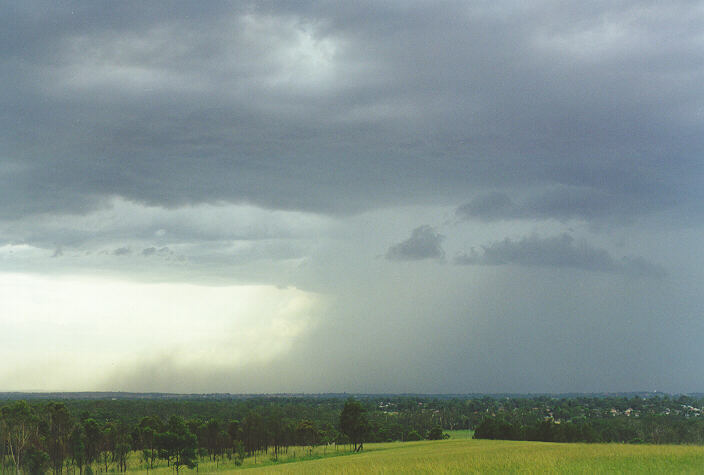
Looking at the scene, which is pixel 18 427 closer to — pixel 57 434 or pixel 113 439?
pixel 57 434

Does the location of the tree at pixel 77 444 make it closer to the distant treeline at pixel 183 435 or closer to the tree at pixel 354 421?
the distant treeline at pixel 183 435

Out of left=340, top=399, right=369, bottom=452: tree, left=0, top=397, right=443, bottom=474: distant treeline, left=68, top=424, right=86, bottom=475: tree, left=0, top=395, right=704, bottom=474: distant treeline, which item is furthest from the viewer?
left=68, top=424, right=86, bottom=475: tree

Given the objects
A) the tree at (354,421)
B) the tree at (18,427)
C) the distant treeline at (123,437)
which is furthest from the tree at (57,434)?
the tree at (354,421)

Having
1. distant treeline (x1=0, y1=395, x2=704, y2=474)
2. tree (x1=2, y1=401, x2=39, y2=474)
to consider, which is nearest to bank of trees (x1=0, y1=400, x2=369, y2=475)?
tree (x1=2, y1=401, x2=39, y2=474)

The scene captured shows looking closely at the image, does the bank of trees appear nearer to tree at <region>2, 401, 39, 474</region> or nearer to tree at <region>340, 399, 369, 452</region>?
tree at <region>2, 401, 39, 474</region>

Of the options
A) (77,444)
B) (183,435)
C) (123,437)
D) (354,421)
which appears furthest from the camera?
(123,437)

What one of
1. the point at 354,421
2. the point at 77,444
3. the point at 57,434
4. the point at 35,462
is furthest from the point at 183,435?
the point at 354,421

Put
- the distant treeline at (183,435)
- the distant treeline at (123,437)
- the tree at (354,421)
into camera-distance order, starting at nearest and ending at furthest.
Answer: the distant treeline at (123,437)
the distant treeline at (183,435)
the tree at (354,421)

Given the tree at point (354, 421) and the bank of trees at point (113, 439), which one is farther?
the tree at point (354, 421)

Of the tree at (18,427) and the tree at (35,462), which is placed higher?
the tree at (18,427)

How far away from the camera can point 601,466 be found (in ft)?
104

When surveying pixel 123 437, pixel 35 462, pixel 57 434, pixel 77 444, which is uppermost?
pixel 57 434

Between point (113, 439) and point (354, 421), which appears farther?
point (113, 439)

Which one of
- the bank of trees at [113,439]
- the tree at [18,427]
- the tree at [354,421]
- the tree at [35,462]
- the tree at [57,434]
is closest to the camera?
the tree at [18,427]
